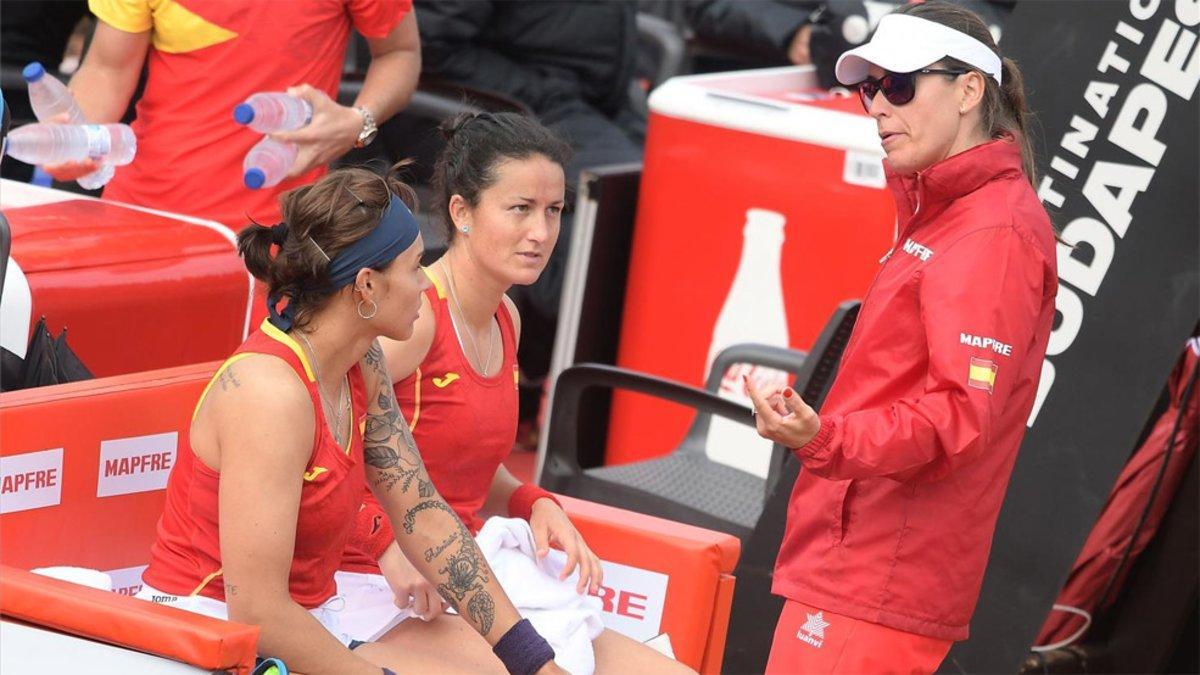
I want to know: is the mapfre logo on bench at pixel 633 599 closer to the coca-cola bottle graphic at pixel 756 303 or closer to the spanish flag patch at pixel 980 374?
the spanish flag patch at pixel 980 374

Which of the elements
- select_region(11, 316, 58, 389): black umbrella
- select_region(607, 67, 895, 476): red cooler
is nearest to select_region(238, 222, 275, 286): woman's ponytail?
select_region(11, 316, 58, 389): black umbrella

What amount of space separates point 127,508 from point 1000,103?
1601 millimetres

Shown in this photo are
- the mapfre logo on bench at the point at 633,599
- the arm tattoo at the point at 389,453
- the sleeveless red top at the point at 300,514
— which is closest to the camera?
the sleeveless red top at the point at 300,514

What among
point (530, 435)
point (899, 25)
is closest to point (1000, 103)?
point (899, 25)

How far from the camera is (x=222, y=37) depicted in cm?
385

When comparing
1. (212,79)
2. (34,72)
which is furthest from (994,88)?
(34,72)

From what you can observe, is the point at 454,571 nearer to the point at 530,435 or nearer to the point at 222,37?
the point at 222,37

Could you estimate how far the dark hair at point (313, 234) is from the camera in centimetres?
243

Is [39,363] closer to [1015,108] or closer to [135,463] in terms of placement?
[135,463]

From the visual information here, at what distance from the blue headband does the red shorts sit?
2.91 feet

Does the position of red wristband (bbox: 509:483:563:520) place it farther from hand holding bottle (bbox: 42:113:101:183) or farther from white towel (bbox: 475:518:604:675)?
hand holding bottle (bbox: 42:113:101:183)

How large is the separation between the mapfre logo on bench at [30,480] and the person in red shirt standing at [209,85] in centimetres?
123

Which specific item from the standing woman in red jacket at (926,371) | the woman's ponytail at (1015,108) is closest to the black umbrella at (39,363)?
the standing woman in red jacket at (926,371)

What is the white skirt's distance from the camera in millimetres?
2619
